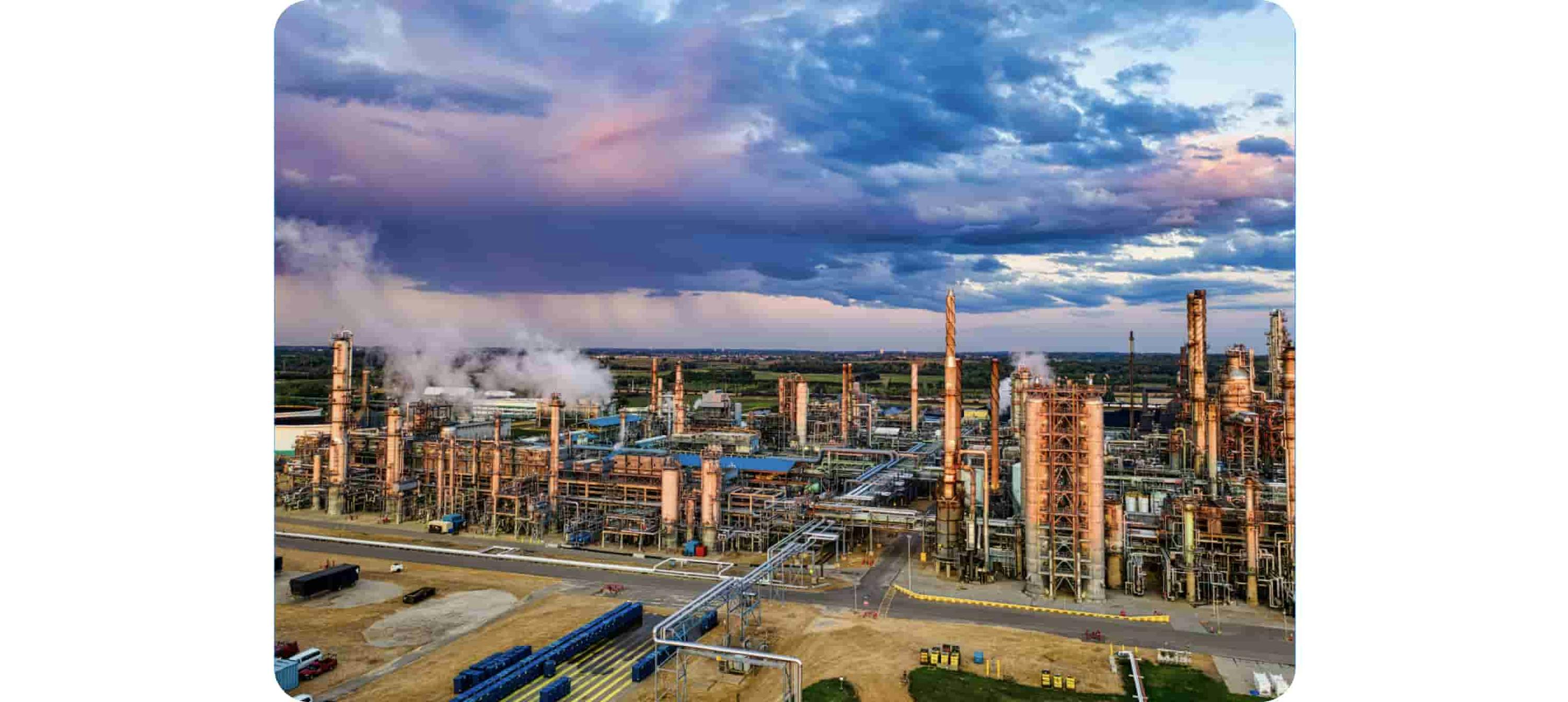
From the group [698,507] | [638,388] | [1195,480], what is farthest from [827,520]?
[638,388]

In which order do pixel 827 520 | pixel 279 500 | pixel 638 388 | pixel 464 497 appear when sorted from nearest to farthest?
pixel 827 520 < pixel 464 497 < pixel 279 500 < pixel 638 388

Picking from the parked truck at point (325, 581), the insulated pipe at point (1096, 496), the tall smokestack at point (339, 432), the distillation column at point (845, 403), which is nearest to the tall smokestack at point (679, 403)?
the distillation column at point (845, 403)

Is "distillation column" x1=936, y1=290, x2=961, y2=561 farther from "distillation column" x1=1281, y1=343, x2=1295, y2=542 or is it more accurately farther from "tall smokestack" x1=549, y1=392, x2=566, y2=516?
"tall smokestack" x1=549, y1=392, x2=566, y2=516

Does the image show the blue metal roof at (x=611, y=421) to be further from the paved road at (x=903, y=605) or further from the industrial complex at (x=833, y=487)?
the paved road at (x=903, y=605)

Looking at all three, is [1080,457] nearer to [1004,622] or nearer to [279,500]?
[1004,622]

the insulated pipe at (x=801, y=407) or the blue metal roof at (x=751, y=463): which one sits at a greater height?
the insulated pipe at (x=801, y=407)

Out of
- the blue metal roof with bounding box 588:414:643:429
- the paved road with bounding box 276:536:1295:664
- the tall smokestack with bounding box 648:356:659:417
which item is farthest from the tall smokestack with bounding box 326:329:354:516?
the tall smokestack with bounding box 648:356:659:417

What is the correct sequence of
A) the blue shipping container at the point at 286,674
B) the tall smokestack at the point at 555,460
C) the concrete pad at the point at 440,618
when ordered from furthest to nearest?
the tall smokestack at the point at 555,460
the concrete pad at the point at 440,618
the blue shipping container at the point at 286,674
